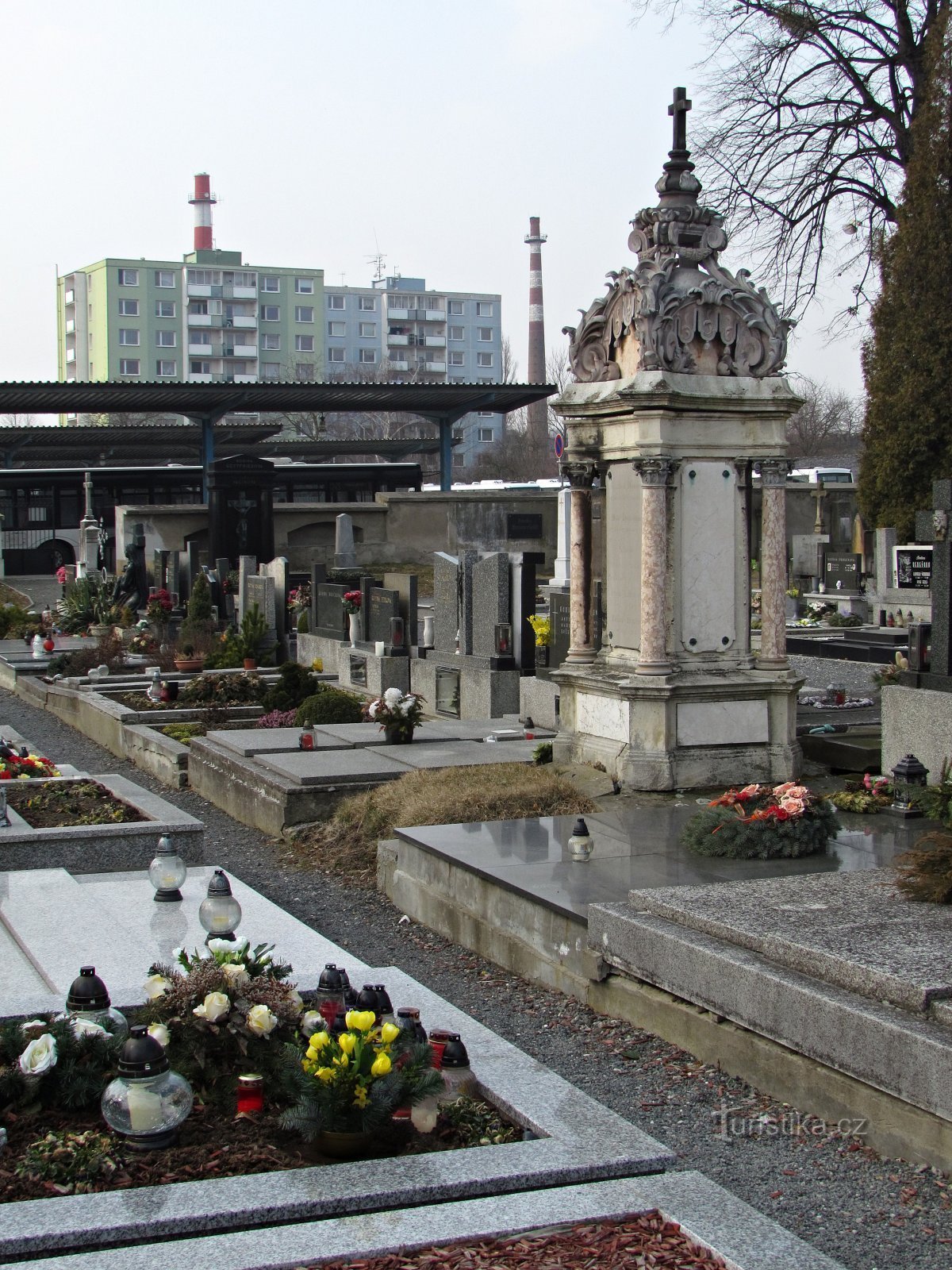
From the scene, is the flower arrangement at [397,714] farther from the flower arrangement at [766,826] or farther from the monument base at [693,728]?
the flower arrangement at [766,826]

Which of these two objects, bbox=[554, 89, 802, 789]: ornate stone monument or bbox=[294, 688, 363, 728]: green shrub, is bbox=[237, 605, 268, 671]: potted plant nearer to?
bbox=[294, 688, 363, 728]: green shrub

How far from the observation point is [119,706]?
692 inches

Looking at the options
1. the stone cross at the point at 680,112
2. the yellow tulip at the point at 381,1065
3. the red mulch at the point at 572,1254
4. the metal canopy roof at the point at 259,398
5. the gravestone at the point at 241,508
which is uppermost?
the metal canopy roof at the point at 259,398

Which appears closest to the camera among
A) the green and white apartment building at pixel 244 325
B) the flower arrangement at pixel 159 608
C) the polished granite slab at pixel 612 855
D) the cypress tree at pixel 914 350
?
the polished granite slab at pixel 612 855

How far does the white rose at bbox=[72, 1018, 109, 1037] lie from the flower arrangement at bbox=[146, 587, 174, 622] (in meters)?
18.5

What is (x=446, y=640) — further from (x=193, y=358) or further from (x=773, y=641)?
(x=193, y=358)

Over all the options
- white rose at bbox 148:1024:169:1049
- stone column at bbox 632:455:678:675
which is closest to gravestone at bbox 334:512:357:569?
stone column at bbox 632:455:678:675

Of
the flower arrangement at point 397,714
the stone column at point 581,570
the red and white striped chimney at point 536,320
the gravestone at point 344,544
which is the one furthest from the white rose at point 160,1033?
the red and white striped chimney at point 536,320

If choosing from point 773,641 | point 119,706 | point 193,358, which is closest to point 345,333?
point 193,358

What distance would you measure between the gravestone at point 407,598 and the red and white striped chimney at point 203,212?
298ft

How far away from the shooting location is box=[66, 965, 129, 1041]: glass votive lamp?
17.4 feet

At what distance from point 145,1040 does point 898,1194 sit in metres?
2.43

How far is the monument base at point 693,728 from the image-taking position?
10344 mm

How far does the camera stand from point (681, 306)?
10523 mm
